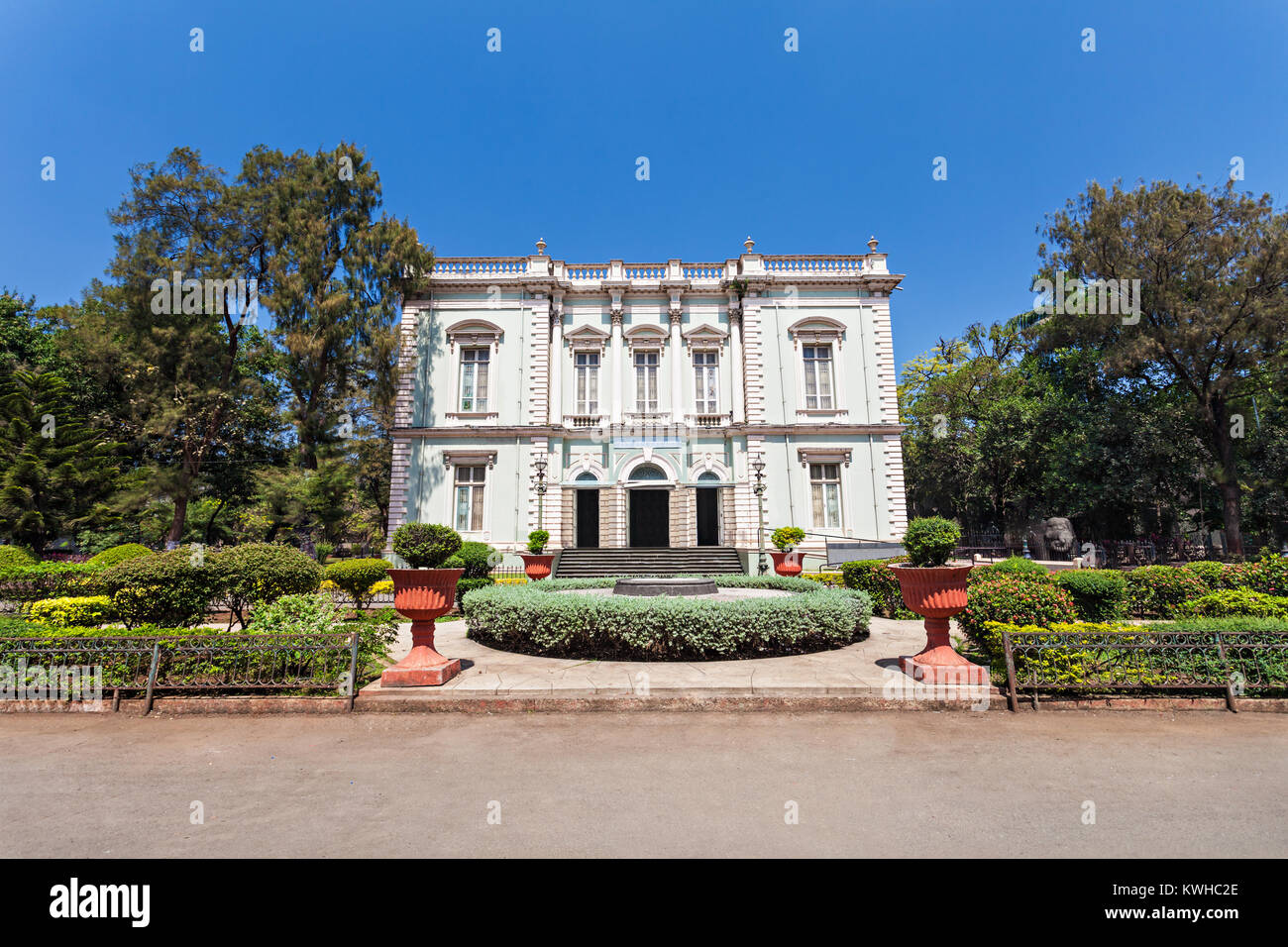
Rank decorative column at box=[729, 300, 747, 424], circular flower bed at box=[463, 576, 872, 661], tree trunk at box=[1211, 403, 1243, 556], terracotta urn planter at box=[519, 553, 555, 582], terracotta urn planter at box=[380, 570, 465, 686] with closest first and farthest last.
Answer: terracotta urn planter at box=[380, 570, 465, 686], circular flower bed at box=[463, 576, 872, 661], terracotta urn planter at box=[519, 553, 555, 582], tree trunk at box=[1211, 403, 1243, 556], decorative column at box=[729, 300, 747, 424]

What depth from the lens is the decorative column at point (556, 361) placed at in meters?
22.0

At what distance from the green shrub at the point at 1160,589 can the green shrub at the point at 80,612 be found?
15.4 meters

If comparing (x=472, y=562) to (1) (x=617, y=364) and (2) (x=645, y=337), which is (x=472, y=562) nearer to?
(1) (x=617, y=364)

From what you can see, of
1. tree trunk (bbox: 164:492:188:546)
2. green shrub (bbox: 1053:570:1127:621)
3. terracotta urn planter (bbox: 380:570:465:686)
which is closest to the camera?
terracotta urn planter (bbox: 380:570:465:686)

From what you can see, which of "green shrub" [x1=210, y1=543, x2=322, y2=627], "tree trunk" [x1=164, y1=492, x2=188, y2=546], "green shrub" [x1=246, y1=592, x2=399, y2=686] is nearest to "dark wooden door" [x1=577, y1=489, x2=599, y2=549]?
"green shrub" [x1=210, y1=543, x2=322, y2=627]

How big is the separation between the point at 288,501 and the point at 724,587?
16.1 meters

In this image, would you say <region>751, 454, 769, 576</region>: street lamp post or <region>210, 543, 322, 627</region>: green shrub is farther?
<region>751, 454, 769, 576</region>: street lamp post

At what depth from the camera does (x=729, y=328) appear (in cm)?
2261

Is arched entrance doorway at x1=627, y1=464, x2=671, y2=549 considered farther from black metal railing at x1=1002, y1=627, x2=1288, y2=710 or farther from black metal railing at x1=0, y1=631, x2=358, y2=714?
black metal railing at x1=1002, y1=627, x2=1288, y2=710

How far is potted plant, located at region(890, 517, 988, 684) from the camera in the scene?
19.9 feet

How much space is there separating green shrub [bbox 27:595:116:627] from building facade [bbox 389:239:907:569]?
13.4 meters

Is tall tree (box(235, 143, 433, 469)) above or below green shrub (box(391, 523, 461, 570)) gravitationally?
above

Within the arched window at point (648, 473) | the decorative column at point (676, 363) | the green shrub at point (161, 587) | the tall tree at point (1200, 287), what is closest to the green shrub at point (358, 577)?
the green shrub at point (161, 587)

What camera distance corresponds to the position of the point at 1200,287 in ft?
67.8
